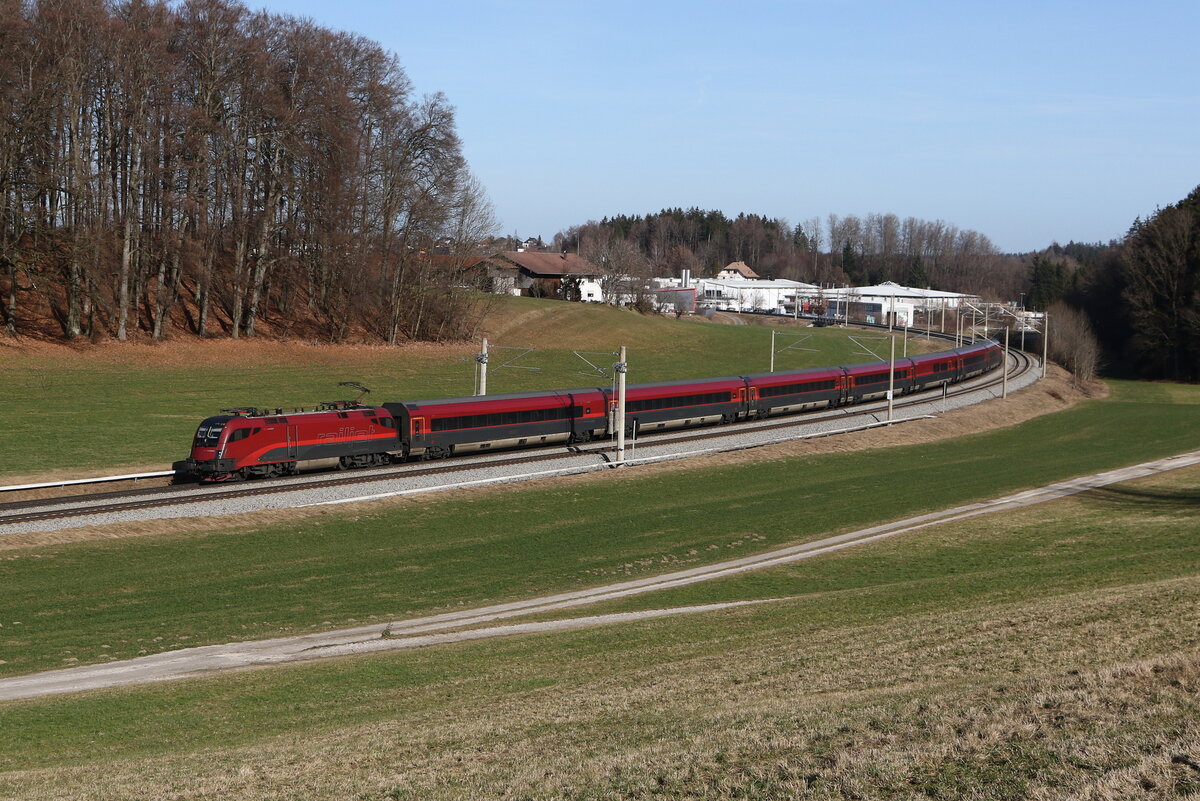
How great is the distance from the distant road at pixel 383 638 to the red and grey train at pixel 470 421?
17902mm

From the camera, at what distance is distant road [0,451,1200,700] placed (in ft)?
70.4

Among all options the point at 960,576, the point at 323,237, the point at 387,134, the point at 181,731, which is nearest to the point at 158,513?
the point at 181,731

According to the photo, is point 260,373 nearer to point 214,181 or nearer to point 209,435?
point 214,181

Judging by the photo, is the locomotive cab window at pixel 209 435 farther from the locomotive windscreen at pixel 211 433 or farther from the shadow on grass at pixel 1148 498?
the shadow on grass at pixel 1148 498

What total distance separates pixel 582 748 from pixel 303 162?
232 ft

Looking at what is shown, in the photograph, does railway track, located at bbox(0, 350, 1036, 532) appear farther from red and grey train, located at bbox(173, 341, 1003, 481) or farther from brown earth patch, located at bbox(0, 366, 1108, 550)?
brown earth patch, located at bbox(0, 366, 1108, 550)

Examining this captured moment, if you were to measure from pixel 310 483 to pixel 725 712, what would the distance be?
29.4m

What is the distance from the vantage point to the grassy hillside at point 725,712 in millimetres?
12375

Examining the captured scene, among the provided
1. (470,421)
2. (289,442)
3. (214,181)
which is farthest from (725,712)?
(214,181)

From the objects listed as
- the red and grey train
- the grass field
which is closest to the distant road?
the red and grey train

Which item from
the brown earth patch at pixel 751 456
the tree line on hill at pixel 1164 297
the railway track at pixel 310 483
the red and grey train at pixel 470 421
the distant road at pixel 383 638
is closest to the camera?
the distant road at pixel 383 638

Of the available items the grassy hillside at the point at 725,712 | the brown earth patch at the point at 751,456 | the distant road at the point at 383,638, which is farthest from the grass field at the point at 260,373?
the grassy hillside at the point at 725,712

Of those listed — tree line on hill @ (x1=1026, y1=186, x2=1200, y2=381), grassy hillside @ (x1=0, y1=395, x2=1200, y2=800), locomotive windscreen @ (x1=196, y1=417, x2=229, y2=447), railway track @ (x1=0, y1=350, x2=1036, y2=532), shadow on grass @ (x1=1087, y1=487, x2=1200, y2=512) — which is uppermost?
tree line on hill @ (x1=1026, y1=186, x2=1200, y2=381)

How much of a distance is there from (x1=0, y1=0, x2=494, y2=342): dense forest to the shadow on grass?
180 feet
